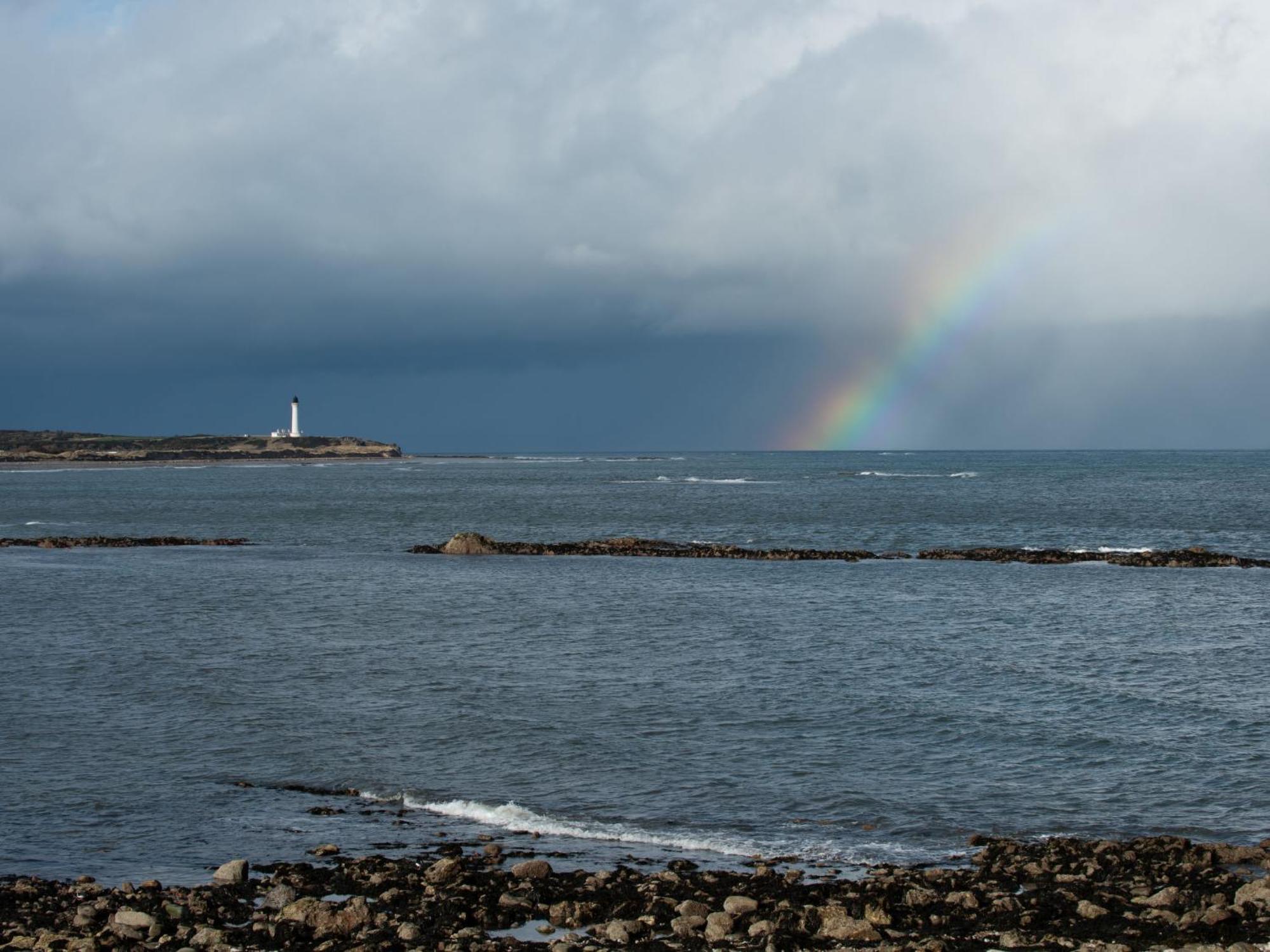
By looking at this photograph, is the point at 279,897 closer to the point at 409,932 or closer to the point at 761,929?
the point at 409,932

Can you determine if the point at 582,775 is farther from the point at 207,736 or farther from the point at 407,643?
the point at 407,643

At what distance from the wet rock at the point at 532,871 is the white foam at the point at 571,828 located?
5.58ft

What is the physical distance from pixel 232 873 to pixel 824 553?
47.6 m

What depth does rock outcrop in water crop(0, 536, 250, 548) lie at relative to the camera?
65.3 meters

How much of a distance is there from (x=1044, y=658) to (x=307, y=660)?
1847 cm

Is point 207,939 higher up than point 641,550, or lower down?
lower down

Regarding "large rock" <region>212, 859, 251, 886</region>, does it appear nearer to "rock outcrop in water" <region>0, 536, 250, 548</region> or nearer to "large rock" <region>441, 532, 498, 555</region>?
"large rock" <region>441, 532, 498, 555</region>

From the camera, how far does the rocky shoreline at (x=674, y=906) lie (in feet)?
39.7

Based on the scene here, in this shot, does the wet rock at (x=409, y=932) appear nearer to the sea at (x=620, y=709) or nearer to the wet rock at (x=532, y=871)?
the wet rock at (x=532, y=871)

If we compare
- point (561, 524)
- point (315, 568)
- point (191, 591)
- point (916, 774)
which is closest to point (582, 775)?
point (916, 774)

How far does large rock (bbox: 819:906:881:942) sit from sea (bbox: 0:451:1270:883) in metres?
2.25

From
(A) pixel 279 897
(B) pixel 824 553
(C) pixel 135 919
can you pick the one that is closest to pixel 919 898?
(A) pixel 279 897

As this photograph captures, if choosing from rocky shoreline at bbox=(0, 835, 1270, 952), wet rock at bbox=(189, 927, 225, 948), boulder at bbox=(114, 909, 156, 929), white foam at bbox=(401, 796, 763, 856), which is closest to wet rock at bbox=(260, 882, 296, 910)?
rocky shoreline at bbox=(0, 835, 1270, 952)

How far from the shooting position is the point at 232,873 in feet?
46.1
